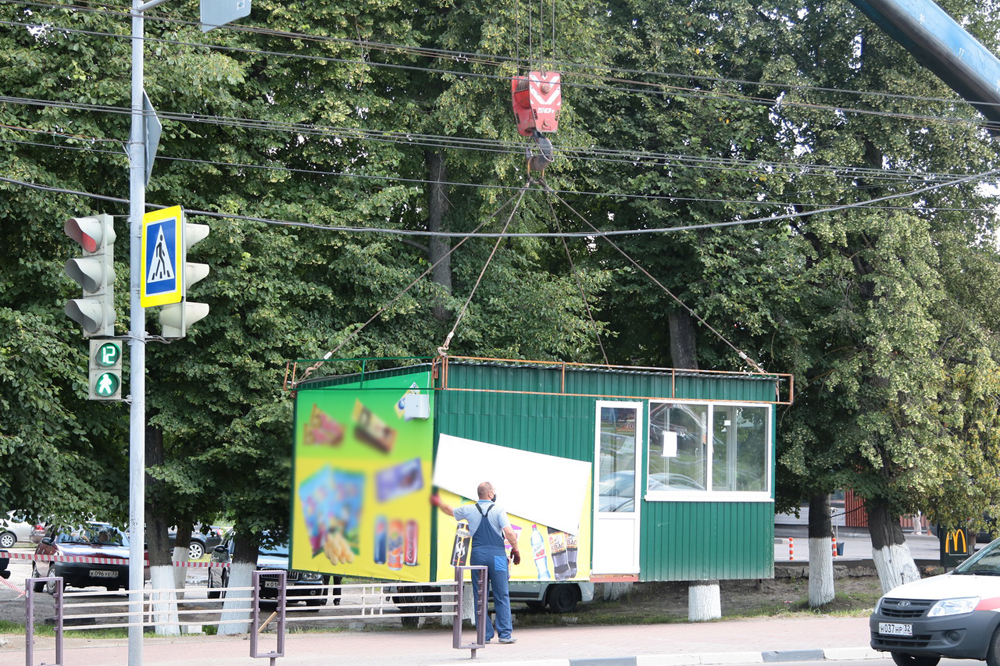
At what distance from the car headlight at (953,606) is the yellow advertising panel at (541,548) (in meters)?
5.32

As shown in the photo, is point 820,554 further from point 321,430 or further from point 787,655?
point 321,430

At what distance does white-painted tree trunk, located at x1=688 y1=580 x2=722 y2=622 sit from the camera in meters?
20.9

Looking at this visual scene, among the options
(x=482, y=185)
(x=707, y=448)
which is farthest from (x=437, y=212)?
(x=707, y=448)

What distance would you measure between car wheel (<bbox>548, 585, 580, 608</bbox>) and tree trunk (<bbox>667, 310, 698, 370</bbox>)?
5575 mm

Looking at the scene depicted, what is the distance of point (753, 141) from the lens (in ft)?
81.8

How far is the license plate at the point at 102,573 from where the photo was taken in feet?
88.0

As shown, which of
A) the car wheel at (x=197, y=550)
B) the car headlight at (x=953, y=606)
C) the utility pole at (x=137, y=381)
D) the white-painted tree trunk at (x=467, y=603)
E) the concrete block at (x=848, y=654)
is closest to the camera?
the utility pole at (x=137, y=381)

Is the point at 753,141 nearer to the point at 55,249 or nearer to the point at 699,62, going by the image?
the point at 699,62

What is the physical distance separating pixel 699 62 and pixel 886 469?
386 inches

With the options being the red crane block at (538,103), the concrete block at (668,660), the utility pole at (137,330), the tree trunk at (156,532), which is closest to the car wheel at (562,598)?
the tree trunk at (156,532)

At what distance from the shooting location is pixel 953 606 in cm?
1128

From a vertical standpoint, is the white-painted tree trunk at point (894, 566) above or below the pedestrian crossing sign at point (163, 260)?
below

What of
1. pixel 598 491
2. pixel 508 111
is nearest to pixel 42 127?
pixel 508 111

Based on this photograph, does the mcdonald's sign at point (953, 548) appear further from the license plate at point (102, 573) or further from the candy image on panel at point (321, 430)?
the license plate at point (102, 573)
